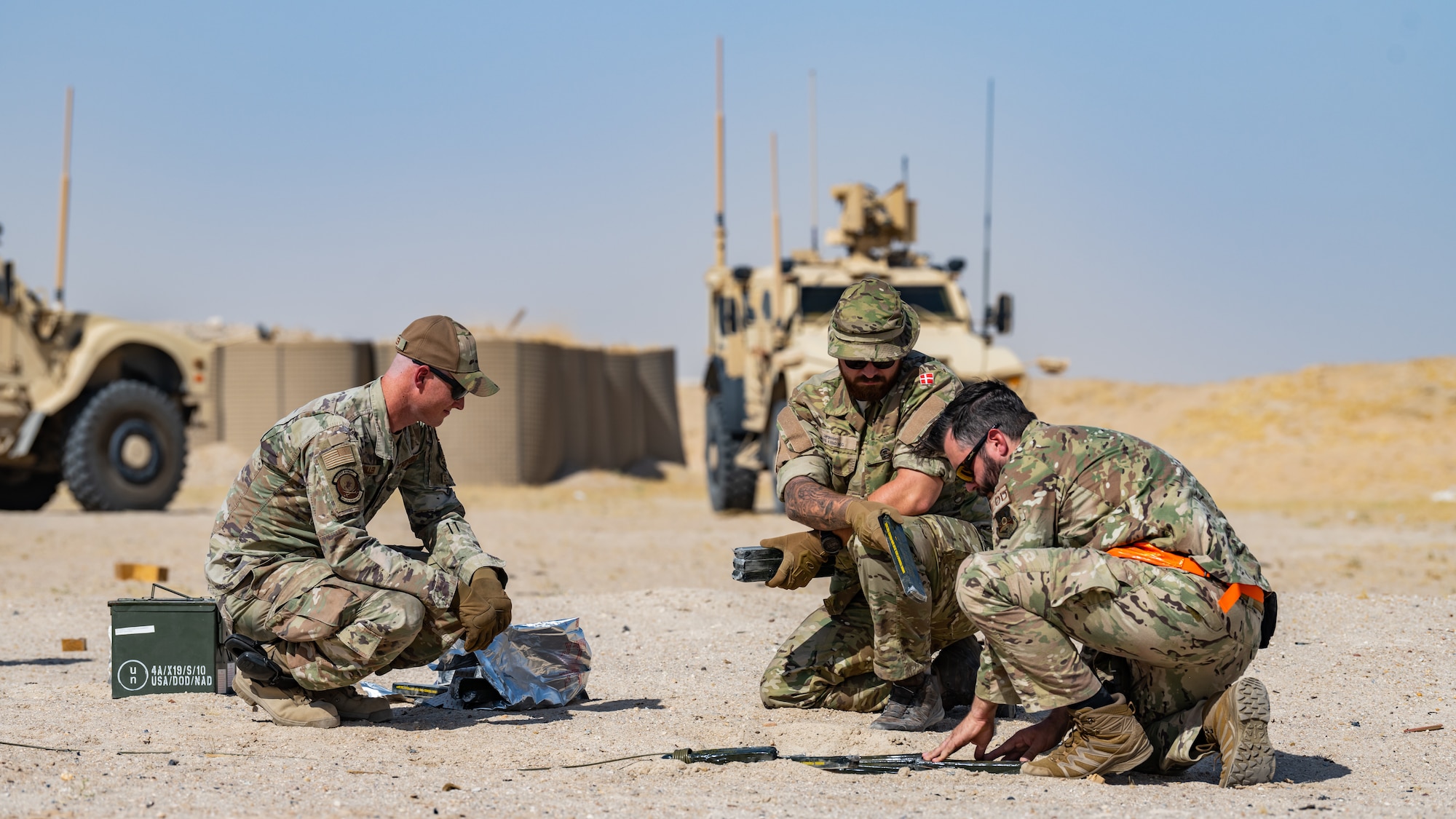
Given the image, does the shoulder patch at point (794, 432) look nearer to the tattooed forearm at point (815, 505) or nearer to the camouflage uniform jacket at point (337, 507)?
the tattooed forearm at point (815, 505)

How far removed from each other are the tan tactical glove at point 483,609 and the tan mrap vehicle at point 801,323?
24.4ft

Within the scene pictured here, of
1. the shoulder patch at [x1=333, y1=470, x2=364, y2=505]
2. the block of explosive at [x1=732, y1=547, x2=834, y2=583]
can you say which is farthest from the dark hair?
the shoulder patch at [x1=333, y1=470, x2=364, y2=505]

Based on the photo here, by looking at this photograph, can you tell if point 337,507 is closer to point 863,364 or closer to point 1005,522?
point 863,364

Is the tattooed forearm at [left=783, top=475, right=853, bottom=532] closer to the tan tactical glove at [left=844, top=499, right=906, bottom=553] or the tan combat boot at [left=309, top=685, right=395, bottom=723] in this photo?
the tan tactical glove at [left=844, top=499, right=906, bottom=553]

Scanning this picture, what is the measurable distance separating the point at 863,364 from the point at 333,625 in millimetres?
1860

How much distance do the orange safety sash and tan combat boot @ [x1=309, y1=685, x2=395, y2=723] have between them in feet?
7.62

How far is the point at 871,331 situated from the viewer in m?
4.58

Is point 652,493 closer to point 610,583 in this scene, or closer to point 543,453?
point 543,453

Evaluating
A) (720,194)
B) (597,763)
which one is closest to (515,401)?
(720,194)

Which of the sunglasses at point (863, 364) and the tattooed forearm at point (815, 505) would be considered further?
the sunglasses at point (863, 364)

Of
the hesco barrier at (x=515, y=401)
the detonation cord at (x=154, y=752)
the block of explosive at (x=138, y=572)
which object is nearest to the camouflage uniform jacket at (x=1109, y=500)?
the detonation cord at (x=154, y=752)

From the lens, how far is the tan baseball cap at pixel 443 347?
13.7 feet

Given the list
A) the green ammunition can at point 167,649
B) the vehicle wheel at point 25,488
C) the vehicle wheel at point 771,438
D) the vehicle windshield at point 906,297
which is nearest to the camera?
the green ammunition can at point 167,649

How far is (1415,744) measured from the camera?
4184mm
